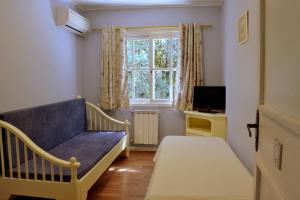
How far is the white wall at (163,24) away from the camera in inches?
164

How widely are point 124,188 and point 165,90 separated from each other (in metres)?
1.97

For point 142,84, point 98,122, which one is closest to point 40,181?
point 98,122

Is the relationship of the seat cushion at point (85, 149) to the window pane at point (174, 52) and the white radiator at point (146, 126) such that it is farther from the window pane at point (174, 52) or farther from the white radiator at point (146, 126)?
the window pane at point (174, 52)

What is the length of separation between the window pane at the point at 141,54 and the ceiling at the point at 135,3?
0.60 metres

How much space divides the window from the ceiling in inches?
18.5

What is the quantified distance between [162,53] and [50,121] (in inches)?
87.1

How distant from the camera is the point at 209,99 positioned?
3.84 metres

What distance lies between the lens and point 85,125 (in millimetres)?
4062

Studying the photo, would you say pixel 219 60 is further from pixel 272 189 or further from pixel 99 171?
pixel 272 189

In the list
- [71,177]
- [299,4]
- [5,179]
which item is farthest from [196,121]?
[299,4]

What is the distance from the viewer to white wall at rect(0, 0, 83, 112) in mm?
2615

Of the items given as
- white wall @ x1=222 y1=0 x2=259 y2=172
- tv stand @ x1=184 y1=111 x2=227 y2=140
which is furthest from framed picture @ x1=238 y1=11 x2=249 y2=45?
tv stand @ x1=184 y1=111 x2=227 y2=140

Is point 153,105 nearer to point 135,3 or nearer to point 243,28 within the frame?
point 135,3

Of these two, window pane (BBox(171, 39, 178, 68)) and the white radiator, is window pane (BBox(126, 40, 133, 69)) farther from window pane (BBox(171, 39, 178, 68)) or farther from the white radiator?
the white radiator
